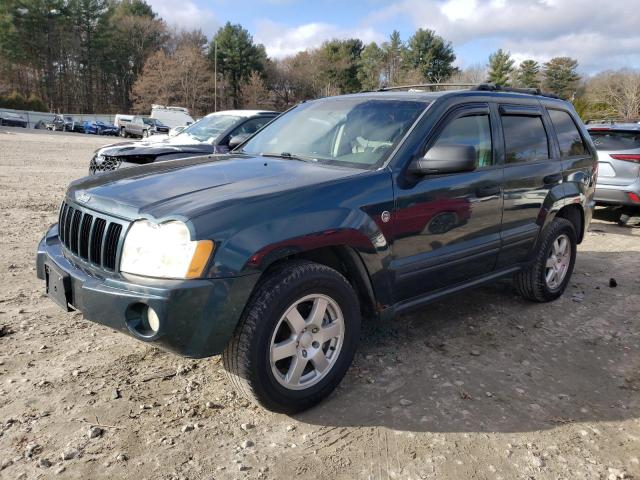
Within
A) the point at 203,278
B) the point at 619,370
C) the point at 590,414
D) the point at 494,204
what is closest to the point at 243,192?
the point at 203,278

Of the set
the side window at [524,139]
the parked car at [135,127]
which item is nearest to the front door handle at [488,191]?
the side window at [524,139]

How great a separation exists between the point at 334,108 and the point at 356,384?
206 cm

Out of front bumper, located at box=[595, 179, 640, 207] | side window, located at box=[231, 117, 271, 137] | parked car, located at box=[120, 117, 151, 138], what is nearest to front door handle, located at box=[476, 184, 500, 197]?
side window, located at box=[231, 117, 271, 137]

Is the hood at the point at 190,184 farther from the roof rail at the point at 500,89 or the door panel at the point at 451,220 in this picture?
the roof rail at the point at 500,89

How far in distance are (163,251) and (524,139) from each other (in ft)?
10.2

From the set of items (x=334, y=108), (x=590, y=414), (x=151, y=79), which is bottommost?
(x=590, y=414)

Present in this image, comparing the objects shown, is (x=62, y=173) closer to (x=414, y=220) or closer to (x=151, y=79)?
(x=414, y=220)

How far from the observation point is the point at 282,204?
270 centimetres

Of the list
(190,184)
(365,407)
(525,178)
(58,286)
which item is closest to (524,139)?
(525,178)

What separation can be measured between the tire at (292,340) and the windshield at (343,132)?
89 centimetres

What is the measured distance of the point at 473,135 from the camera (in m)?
3.83

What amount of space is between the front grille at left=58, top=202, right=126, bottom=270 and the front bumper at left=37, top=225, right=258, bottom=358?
0.13m

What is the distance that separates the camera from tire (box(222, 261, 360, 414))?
2607mm

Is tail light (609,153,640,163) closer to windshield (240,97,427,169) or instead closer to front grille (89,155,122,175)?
windshield (240,97,427,169)
